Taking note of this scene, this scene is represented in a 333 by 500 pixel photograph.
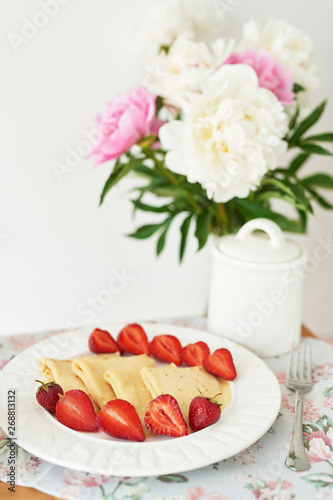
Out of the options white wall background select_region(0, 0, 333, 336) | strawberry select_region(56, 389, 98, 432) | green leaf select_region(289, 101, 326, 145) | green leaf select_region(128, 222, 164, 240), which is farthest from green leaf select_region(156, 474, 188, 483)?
white wall background select_region(0, 0, 333, 336)

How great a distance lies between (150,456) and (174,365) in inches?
8.3

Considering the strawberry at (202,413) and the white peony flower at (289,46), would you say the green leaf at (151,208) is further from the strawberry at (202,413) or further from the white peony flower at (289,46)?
the strawberry at (202,413)

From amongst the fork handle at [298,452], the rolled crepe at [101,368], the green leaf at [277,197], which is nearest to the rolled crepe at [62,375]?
the rolled crepe at [101,368]

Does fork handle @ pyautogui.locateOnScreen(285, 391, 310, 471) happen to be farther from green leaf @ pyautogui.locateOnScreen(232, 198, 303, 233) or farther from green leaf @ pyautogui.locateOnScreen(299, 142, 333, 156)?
green leaf @ pyautogui.locateOnScreen(299, 142, 333, 156)

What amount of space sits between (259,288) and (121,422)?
38cm

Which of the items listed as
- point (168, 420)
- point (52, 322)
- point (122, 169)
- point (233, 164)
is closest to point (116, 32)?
point (122, 169)

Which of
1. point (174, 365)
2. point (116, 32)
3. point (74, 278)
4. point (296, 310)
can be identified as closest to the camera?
point (174, 365)

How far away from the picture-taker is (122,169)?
1020 mm

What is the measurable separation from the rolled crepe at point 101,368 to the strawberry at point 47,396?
0.06 metres

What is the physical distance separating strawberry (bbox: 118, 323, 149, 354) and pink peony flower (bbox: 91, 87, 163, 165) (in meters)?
0.30

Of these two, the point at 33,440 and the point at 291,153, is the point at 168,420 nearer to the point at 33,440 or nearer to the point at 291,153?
the point at 33,440

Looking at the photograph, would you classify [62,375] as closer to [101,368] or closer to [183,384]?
[101,368]

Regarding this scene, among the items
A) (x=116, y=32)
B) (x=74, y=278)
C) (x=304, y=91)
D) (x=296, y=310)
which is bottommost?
(x=74, y=278)

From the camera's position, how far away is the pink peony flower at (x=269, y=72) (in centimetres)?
96
